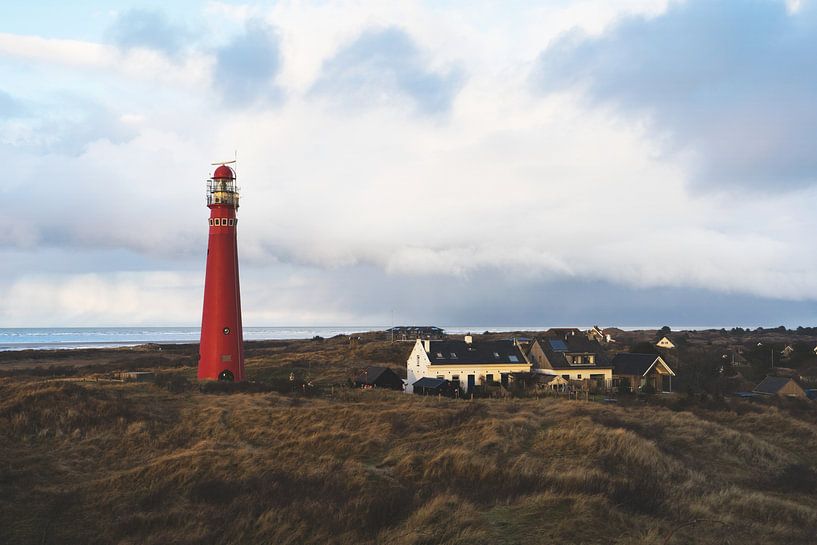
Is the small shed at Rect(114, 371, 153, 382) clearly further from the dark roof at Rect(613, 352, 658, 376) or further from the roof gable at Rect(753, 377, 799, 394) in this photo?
the roof gable at Rect(753, 377, 799, 394)

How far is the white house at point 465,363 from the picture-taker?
153 feet

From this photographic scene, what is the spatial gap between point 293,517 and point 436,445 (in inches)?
387

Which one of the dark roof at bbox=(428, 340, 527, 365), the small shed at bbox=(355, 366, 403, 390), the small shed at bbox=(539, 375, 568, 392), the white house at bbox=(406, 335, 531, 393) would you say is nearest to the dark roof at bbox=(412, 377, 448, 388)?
the white house at bbox=(406, 335, 531, 393)

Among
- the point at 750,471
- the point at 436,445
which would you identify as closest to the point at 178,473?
the point at 436,445

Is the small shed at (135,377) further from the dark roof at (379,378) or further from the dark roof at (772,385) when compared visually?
the dark roof at (772,385)

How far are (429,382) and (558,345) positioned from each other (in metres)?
14.2

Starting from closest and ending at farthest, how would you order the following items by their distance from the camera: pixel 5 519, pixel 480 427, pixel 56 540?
pixel 56 540 < pixel 5 519 < pixel 480 427

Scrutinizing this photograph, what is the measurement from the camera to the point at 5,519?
48.6ft

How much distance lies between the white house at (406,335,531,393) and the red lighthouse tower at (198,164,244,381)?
15848 millimetres

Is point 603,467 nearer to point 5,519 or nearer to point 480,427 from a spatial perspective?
point 480,427

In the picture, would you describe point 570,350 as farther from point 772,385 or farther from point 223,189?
Result: point 223,189

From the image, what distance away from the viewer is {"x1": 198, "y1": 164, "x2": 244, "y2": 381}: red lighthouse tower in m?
36.3

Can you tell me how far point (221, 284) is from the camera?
36250 mm

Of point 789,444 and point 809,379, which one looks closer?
point 789,444
